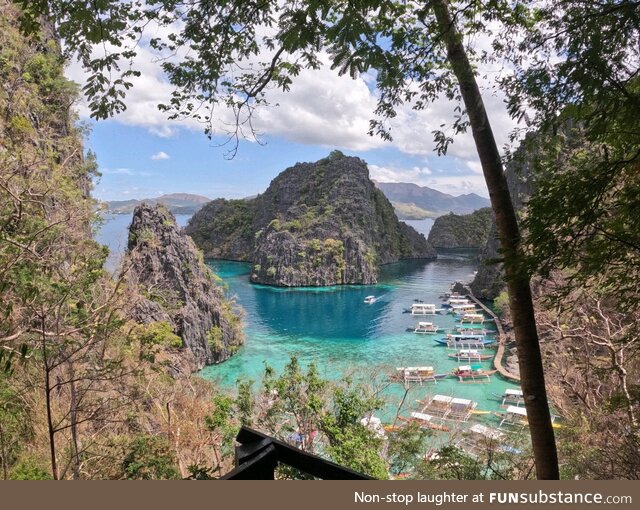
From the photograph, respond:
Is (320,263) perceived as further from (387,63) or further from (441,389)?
(387,63)

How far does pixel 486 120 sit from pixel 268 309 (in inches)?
1463

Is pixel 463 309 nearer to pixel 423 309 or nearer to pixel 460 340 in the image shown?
pixel 423 309

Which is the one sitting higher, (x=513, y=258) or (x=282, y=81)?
(x=282, y=81)

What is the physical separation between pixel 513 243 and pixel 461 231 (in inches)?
3519

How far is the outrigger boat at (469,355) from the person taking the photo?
82.9ft

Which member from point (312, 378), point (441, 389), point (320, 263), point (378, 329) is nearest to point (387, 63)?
point (312, 378)

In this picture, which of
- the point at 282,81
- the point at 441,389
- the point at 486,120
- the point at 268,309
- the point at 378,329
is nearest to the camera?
the point at 486,120

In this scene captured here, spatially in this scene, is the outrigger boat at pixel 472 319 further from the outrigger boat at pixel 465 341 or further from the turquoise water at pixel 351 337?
the outrigger boat at pixel 465 341

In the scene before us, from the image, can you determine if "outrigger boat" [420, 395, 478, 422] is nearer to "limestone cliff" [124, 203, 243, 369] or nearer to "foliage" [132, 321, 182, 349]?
"foliage" [132, 321, 182, 349]

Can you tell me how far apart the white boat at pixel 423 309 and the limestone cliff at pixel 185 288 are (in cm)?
1562

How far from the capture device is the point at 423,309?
3712 cm

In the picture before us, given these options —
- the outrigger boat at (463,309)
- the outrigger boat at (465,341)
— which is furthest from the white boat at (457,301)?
the outrigger boat at (465,341)

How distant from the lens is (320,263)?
52.2 metres

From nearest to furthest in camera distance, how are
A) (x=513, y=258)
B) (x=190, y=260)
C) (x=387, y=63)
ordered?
(x=513, y=258)
(x=387, y=63)
(x=190, y=260)
